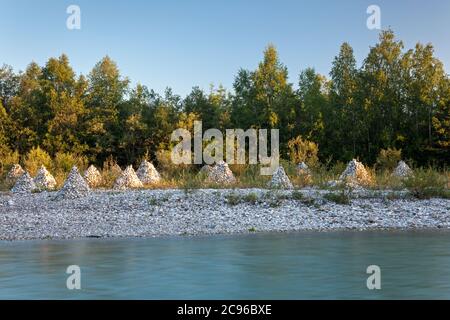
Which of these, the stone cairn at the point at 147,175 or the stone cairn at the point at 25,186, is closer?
the stone cairn at the point at 25,186

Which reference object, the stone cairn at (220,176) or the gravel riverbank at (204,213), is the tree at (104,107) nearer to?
the stone cairn at (220,176)

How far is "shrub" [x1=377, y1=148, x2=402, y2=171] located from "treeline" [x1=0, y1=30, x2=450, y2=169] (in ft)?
6.68

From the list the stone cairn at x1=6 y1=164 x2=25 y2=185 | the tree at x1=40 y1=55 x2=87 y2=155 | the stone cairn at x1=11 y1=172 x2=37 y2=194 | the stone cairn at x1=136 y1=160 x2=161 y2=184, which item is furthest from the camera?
the tree at x1=40 y1=55 x2=87 y2=155

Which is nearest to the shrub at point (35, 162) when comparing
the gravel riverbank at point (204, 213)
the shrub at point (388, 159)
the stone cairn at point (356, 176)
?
the gravel riverbank at point (204, 213)

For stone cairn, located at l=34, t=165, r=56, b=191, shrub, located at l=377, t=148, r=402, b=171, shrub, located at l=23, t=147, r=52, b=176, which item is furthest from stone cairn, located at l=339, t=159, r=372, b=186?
shrub, located at l=23, t=147, r=52, b=176

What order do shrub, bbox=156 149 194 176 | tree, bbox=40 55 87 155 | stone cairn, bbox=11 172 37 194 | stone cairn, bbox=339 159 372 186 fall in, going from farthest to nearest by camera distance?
tree, bbox=40 55 87 155 → shrub, bbox=156 149 194 176 → stone cairn, bbox=11 172 37 194 → stone cairn, bbox=339 159 372 186

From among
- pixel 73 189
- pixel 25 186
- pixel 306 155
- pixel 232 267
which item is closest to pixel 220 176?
pixel 73 189

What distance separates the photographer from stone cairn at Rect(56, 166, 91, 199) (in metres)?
22.2

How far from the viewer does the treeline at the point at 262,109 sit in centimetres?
3697

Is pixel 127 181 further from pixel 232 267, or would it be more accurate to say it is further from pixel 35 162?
pixel 232 267

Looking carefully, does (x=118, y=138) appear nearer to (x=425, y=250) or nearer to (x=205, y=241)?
(x=205, y=241)

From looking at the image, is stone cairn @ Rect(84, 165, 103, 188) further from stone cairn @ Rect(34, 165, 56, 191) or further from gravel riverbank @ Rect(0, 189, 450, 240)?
gravel riverbank @ Rect(0, 189, 450, 240)

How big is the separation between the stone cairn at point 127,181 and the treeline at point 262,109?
8.67m

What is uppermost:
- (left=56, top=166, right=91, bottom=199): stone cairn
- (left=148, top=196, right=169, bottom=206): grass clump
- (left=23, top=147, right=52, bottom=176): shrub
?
(left=23, top=147, right=52, bottom=176): shrub
